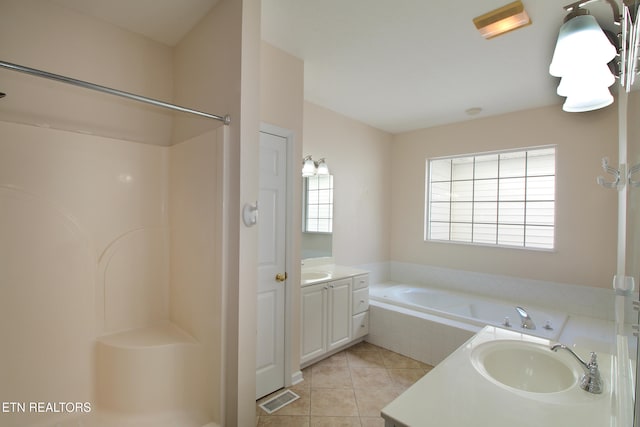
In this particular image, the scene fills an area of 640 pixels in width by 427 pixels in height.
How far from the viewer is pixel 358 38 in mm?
2049

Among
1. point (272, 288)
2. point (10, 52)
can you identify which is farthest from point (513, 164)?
point (10, 52)

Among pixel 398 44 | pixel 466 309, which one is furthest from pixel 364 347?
pixel 398 44

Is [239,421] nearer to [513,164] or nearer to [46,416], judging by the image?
[46,416]

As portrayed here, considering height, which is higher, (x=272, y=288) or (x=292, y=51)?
(x=292, y=51)

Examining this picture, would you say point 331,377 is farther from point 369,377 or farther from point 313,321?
point 313,321

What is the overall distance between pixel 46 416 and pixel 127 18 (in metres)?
2.44

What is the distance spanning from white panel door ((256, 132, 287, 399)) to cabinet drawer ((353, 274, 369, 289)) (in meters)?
0.99

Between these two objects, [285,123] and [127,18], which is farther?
[285,123]

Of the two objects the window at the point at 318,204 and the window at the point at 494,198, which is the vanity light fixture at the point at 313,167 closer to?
the window at the point at 318,204

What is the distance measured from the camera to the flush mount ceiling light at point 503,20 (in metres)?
1.71

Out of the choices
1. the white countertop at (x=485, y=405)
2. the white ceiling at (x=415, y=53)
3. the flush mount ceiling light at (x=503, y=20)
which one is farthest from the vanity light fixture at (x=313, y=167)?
the white countertop at (x=485, y=405)

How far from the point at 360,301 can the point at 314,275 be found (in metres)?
0.60

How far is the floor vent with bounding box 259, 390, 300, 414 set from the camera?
210 centimetres

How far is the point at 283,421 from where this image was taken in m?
1.98
